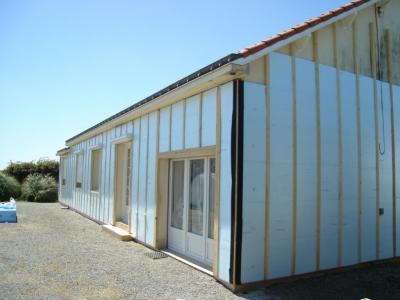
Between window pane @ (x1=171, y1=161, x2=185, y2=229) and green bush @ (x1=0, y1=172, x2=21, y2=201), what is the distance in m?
16.6

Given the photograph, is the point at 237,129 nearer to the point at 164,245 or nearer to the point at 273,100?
the point at 273,100

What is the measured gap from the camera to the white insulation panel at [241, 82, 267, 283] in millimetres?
5074

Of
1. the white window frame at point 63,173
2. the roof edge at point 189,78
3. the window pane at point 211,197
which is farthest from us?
the white window frame at point 63,173

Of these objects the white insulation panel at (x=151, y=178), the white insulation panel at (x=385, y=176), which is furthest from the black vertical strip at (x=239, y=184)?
the white insulation panel at (x=385, y=176)

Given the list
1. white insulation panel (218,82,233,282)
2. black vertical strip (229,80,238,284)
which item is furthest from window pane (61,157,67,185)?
black vertical strip (229,80,238,284)

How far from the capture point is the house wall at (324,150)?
5.29 m

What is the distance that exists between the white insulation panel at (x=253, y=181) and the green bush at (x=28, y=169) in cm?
2155

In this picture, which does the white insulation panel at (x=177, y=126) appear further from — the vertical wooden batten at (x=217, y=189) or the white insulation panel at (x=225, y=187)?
the white insulation panel at (x=225, y=187)

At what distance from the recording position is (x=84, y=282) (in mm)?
5266

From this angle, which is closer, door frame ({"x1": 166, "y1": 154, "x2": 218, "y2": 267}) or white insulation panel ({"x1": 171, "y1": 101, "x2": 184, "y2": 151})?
door frame ({"x1": 166, "y1": 154, "x2": 218, "y2": 267})

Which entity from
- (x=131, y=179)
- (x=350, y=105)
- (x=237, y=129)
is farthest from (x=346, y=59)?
(x=131, y=179)

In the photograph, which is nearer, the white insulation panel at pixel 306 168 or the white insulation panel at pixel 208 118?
the white insulation panel at pixel 306 168

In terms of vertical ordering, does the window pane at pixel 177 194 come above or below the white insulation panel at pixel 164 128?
below

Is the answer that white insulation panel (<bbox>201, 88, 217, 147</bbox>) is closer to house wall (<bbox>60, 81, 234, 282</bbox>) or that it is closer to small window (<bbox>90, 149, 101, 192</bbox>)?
house wall (<bbox>60, 81, 234, 282</bbox>)
